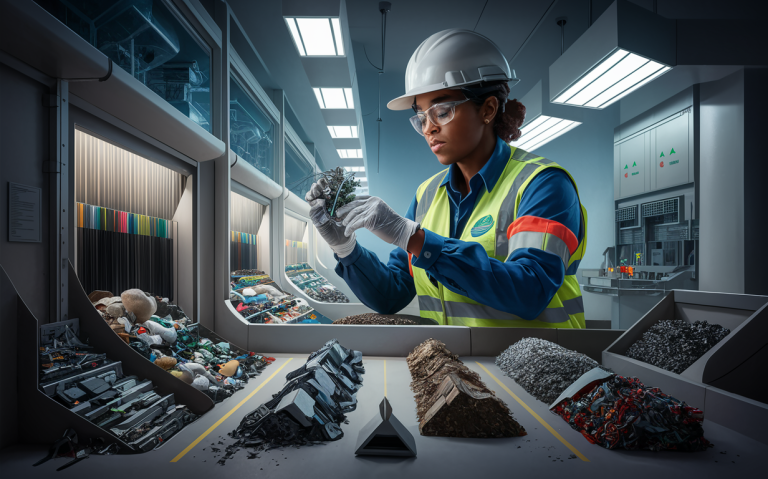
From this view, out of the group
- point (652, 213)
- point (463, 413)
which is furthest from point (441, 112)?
point (652, 213)

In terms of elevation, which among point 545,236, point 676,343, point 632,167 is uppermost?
point 632,167

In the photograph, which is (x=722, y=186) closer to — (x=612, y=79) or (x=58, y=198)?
(x=612, y=79)

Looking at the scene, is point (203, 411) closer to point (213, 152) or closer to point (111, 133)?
point (111, 133)

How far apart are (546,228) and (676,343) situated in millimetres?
610

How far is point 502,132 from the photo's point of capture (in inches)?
77.2

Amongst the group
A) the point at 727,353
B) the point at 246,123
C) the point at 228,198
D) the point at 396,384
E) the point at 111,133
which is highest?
the point at 246,123

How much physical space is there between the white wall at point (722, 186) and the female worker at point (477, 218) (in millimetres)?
2635

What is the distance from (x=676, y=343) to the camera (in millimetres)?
1359

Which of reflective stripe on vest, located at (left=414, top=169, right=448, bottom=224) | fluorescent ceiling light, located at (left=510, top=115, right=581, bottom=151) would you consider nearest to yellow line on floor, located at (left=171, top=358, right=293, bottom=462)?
reflective stripe on vest, located at (left=414, top=169, right=448, bottom=224)

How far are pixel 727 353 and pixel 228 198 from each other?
2270mm

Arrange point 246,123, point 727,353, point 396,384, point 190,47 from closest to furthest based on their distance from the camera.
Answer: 1. point 727,353
2. point 396,384
3. point 190,47
4. point 246,123

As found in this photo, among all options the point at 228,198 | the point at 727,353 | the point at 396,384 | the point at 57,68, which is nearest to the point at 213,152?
the point at 228,198

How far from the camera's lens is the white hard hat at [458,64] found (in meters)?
1.71

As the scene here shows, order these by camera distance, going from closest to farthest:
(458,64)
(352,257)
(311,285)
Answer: (458,64) < (352,257) < (311,285)
